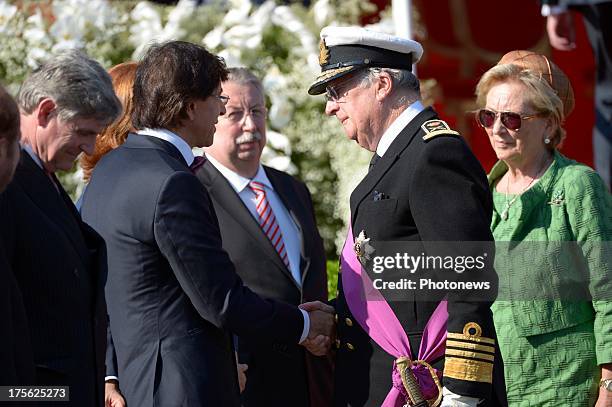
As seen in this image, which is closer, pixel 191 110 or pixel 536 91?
pixel 191 110

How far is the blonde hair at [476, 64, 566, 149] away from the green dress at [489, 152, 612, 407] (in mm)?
174

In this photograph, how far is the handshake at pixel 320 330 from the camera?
145 inches

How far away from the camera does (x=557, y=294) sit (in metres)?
3.79

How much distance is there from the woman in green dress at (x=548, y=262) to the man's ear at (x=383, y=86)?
68cm

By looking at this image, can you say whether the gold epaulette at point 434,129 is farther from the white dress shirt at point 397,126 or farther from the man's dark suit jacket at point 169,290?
the man's dark suit jacket at point 169,290

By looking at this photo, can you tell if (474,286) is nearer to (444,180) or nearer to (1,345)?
(444,180)

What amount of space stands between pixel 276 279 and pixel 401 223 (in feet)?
4.19

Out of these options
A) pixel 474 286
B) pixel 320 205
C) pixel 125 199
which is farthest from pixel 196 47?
pixel 320 205

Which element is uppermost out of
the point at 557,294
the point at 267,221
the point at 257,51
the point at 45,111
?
the point at 257,51

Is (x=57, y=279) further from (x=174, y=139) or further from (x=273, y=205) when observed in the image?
(x=273, y=205)

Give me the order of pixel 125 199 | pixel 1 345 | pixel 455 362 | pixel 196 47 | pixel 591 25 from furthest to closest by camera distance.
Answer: pixel 591 25 < pixel 196 47 < pixel 125 199 < pixel 455 362 < pixel 1 345

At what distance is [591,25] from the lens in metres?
6.48

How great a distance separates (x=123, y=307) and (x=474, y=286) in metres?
1.04

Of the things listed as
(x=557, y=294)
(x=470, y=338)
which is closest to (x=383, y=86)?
(x=470, y=338)
